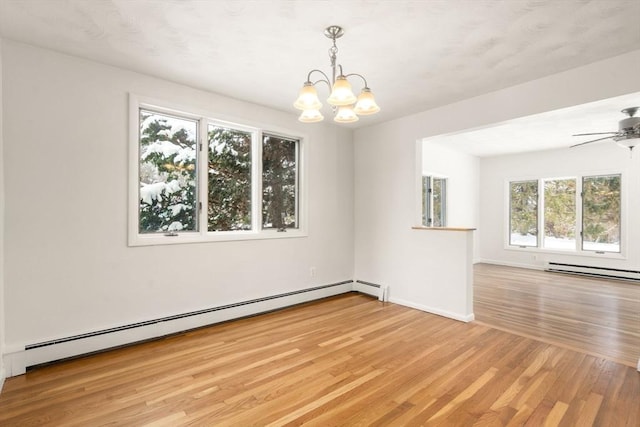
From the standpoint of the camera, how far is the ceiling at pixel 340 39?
2.09 metres

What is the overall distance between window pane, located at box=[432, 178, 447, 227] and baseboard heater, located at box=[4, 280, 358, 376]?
3902 mm

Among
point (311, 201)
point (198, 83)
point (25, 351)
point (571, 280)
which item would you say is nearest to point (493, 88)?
point (311, 201)

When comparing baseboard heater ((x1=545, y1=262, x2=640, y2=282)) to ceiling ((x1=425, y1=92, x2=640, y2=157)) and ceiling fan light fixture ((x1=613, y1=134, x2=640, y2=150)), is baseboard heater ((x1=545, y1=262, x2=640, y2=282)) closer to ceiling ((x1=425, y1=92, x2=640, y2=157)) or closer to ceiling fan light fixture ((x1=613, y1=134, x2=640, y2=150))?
ceiling ((x1=425, y1=92, x2=640, y2=157))

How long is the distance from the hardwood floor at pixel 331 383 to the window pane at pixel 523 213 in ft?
16.5

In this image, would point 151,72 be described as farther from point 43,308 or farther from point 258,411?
point 258,411

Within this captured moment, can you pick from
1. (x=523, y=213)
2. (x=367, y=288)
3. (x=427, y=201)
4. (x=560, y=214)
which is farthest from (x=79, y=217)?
(x=560, y=214)

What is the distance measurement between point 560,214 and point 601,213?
2.23 feet

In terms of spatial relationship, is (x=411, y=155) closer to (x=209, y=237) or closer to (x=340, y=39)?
(x=340, y=39)

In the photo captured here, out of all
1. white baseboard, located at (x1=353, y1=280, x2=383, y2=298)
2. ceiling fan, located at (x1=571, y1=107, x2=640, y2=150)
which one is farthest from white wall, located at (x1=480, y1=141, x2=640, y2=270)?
white baseboard, located at (x1=353, y1=280, x2=383, y2=298)

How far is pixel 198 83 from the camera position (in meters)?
3.32

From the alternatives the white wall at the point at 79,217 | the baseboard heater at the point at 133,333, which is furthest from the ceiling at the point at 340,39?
the baseboard heater at the point at 133,333

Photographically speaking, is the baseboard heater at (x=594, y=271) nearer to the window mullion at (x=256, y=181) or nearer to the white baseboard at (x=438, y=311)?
the white baseboard at (x=438, y=311)

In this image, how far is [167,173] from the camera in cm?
336

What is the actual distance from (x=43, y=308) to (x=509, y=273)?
24.7ft
